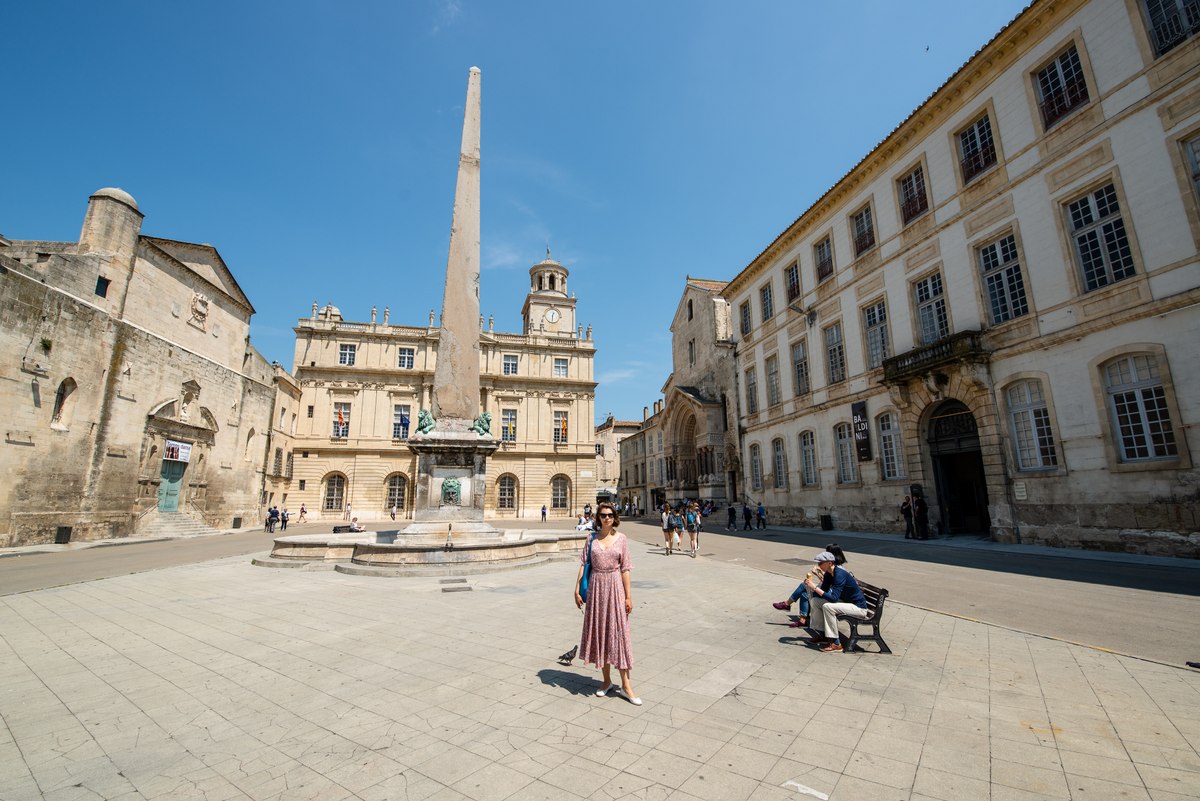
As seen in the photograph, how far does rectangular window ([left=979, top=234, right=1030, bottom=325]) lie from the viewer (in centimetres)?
1444

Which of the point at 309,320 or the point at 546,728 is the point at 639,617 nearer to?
the point at 546,728

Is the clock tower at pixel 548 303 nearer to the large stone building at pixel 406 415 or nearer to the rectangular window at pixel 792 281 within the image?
the large stone building at pixel 406 415

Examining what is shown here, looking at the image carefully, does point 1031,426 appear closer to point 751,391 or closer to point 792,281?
point 792,281

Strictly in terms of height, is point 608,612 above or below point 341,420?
below

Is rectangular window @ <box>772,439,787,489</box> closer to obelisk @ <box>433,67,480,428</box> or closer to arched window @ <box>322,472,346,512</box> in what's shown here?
obelisk @ <box>433,67,480,428</box>

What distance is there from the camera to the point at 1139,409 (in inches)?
462

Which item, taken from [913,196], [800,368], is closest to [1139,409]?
[913,196]

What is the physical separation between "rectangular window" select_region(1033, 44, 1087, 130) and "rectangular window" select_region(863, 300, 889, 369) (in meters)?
7.07

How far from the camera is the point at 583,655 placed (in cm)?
418

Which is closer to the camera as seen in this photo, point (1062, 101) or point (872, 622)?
point (872, 622)

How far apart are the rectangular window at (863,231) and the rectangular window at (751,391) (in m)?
8.78

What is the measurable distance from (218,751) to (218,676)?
68.7 inches

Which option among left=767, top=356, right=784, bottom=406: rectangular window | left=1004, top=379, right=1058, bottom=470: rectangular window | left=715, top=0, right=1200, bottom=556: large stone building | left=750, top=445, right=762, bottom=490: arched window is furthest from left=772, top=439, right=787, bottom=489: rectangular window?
left=1004, top=379, right=1058, bottom=470: rectangular window

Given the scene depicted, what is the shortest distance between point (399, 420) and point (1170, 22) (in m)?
41.0
